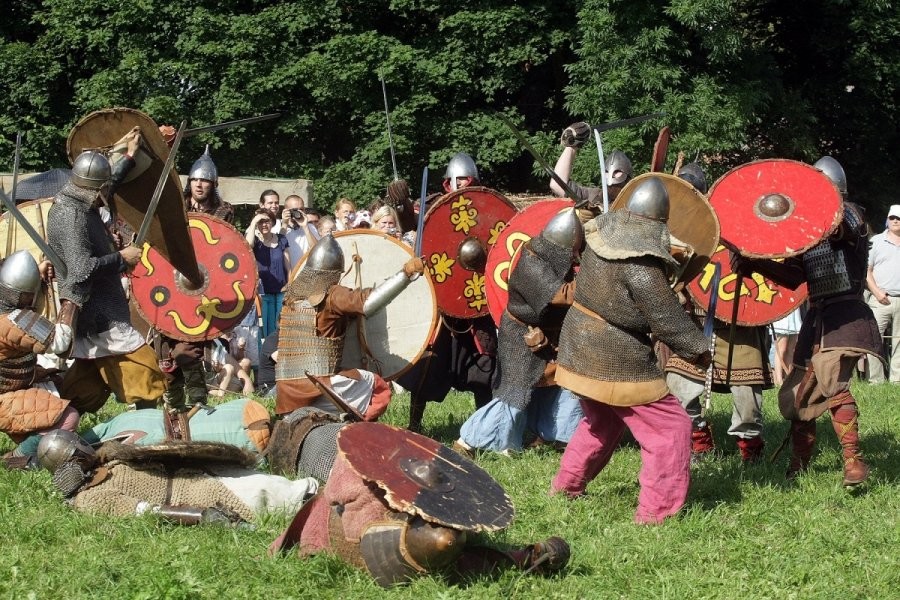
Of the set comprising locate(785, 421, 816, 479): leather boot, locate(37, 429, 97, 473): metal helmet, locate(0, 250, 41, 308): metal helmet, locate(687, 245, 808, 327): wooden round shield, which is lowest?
locate(785, 421, 816, 479): leather boot

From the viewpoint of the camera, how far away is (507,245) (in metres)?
6.36

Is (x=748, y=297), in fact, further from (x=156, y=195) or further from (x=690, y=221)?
(x=156, y=195)

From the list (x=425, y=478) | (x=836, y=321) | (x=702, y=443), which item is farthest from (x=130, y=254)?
(x=836, y=321)

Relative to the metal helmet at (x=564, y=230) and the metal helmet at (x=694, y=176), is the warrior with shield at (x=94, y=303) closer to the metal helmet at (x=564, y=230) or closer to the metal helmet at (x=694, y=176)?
the metal helmet at (x=564, y=230)

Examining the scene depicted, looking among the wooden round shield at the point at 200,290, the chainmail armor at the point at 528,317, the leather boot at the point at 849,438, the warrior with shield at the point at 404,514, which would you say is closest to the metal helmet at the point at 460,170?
the chainmail armor at the point at 528,317

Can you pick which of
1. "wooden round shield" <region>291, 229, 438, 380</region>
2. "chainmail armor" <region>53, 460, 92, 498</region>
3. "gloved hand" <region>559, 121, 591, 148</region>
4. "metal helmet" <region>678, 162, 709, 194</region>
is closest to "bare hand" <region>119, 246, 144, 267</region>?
"wooden round shield" <region>291, 229, 438, 380</region>

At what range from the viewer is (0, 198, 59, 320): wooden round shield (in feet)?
23.7

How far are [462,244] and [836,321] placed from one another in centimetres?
209

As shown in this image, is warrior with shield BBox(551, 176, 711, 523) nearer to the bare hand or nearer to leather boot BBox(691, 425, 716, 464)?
leather boot BBox(691, 425, 716, 464)

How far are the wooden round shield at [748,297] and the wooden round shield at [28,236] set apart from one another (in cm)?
384

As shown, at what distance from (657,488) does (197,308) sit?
127 inches

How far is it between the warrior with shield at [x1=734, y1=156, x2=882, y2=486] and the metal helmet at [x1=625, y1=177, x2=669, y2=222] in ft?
3.01

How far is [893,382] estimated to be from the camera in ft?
30.9

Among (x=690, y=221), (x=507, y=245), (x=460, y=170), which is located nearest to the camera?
(x=690, y=221)
